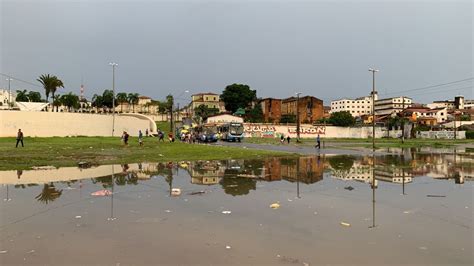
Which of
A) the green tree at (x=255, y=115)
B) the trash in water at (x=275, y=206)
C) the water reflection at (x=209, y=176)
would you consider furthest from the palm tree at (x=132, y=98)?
the trash in water at (x=275, y=206)


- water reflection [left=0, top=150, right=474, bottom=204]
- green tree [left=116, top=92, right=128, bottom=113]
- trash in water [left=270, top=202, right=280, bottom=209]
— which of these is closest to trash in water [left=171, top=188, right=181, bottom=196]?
water reflection [left=0, top=150, right=474, bottom=204]

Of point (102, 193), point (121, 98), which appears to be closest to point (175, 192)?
point (102, 193)

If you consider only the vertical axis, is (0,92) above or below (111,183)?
above

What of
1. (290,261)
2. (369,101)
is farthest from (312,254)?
(369,101)

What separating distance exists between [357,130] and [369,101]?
103034mm

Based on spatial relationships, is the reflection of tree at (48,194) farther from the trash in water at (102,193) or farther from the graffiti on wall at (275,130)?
the graffiti on wall at (275,130)

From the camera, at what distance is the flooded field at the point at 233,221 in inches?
242

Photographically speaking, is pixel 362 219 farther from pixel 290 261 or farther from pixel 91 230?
pixel 91 230

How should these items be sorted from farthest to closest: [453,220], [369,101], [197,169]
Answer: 1. [369,101]
2. [197,169]
3. [453,220]

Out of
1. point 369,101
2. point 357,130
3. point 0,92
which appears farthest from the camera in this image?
point 369,101

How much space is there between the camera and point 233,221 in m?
8.35

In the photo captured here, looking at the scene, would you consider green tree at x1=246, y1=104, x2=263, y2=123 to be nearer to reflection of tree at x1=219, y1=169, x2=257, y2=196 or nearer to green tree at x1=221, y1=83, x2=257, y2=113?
green tree at x1=221, y1=83, x2=257, y2=113

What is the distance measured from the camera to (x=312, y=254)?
6.16 metres

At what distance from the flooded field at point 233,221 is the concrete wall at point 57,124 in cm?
3650
